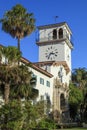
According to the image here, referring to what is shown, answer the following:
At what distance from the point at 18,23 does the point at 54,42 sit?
3650 cm

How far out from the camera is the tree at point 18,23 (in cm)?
4278

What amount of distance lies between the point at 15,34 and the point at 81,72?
4502 centimetres

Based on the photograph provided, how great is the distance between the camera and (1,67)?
35969mm

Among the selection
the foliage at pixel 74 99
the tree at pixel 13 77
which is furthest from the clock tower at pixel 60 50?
the tree at pixel 13 77

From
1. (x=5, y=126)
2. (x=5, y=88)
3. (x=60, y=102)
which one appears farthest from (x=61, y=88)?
(x=5, y=126)

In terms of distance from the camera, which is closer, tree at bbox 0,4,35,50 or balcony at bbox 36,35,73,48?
tree at bbox 0,4,35,50

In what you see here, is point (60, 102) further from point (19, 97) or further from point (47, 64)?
point (19, 97)

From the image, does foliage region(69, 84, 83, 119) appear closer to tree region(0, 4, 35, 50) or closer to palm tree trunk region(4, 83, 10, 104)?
tree region(0, 4, 35, 50)

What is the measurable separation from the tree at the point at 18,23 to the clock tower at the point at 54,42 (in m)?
33.7

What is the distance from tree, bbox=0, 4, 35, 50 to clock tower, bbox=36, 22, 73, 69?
33.7m

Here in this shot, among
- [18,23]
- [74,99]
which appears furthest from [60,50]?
[18,23]

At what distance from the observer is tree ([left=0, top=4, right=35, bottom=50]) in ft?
140

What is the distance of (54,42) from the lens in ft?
258

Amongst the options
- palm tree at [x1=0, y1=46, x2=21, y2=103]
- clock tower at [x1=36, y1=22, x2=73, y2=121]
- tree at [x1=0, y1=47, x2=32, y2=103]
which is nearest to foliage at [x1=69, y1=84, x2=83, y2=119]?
clock tower at [x1=36, y1=22, x2=73, y2=121]
